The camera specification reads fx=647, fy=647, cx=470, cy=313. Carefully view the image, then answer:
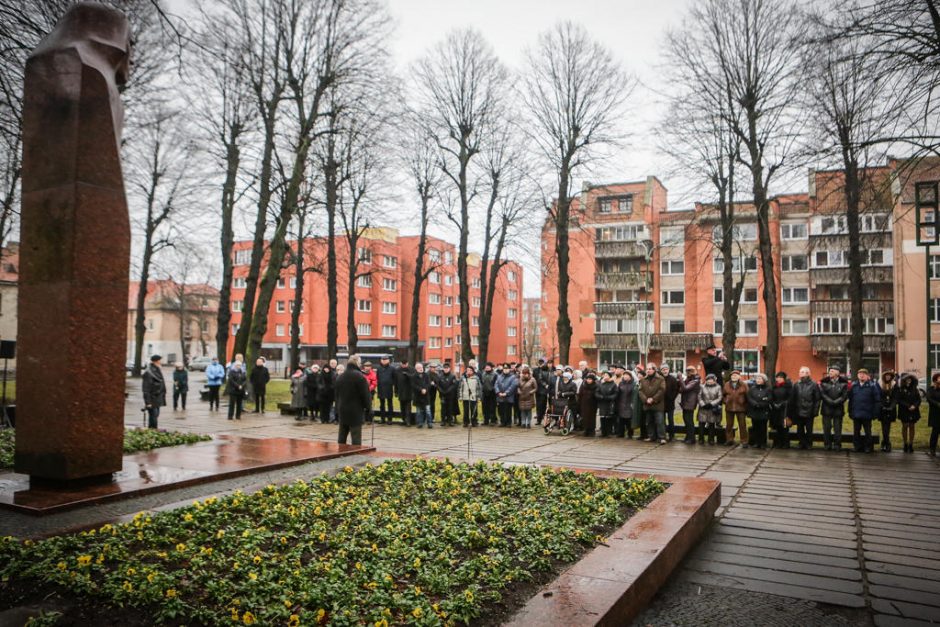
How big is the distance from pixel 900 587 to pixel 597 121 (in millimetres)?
26149

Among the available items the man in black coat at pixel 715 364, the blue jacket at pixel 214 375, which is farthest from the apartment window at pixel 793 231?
the blue jacket at pixel 214 375

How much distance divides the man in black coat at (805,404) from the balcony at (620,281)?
144 ft

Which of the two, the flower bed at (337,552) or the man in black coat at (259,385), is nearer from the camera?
the flower bed at (337,552)

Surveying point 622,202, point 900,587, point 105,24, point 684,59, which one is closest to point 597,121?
point 684,59

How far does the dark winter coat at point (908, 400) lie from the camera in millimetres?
13914

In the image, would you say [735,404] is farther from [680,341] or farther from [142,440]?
[680,341]

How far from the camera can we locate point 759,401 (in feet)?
49.3

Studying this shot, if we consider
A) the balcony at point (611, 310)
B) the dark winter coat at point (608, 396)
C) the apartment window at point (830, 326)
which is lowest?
the dark winter coat at point (608, 396)

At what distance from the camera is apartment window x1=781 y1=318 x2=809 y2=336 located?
174ft

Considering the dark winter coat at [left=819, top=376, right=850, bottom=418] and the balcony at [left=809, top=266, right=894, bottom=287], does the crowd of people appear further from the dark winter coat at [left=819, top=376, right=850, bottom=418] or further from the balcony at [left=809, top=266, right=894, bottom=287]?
the balcony at [left=809, top=266, right=894, bottom=287]

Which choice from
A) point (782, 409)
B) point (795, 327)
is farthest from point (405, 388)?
point (795, 327)

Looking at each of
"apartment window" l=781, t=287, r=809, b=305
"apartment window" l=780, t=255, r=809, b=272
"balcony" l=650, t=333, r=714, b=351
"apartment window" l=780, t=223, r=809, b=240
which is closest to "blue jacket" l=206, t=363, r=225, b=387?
"balcony" l=650, t=333, r=714, b=351

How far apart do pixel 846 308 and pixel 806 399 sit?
41.7 m

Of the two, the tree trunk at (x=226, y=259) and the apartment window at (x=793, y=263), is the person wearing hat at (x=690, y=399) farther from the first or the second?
the apartment window at (x=793, y=263)
